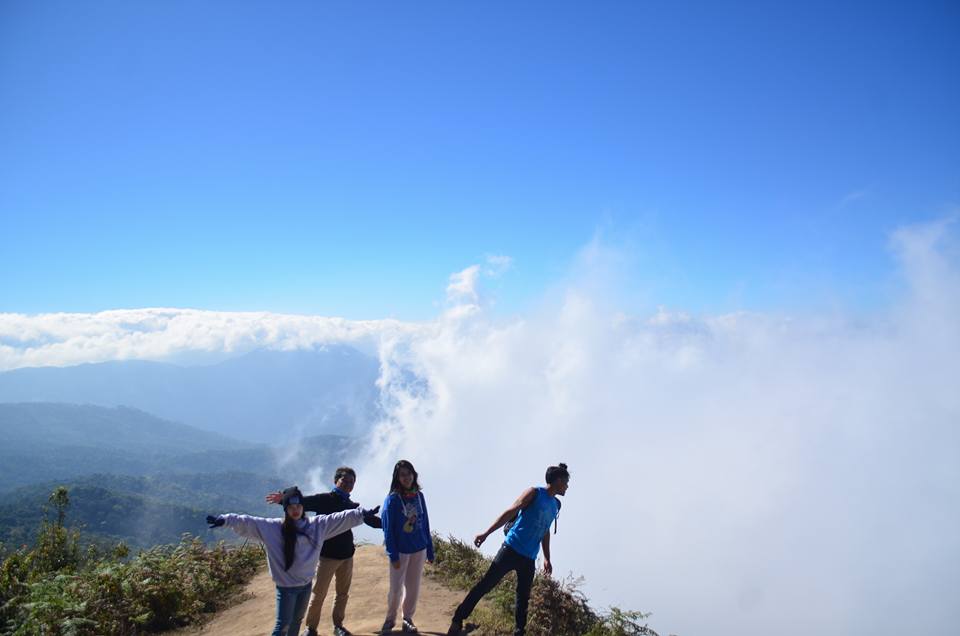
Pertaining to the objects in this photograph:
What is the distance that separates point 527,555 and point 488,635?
5.87ft

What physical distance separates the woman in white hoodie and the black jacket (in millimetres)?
636

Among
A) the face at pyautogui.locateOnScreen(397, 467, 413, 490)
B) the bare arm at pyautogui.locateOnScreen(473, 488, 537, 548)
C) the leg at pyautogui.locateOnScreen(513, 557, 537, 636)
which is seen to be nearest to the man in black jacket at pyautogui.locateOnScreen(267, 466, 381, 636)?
the face at pyautogui.locateOnScreen(397, 467, 413, 490)

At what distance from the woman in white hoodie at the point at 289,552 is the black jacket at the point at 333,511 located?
2.09 ft

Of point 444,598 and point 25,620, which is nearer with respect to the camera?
point 25,620

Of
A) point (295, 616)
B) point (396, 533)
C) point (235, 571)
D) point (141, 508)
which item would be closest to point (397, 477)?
point (396, 533)

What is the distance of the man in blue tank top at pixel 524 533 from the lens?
283 inches

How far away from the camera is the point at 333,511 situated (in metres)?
7.28

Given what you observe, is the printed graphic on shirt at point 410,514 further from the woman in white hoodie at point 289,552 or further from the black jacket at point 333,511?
the woman in white hoodie at point 289,552

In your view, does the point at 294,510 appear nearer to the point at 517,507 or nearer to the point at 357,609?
the point at 517,507

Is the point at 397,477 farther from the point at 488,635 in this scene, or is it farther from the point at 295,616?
the point at 488,635

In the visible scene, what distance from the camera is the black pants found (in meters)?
7.22

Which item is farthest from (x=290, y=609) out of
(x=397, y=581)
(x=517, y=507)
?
(x=517, y=507)

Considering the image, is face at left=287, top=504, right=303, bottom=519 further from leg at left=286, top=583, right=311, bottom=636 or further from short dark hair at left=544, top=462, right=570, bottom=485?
short dark hair at left=544, top=462, right=570, bottom=485

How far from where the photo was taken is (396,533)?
703 centimetres
